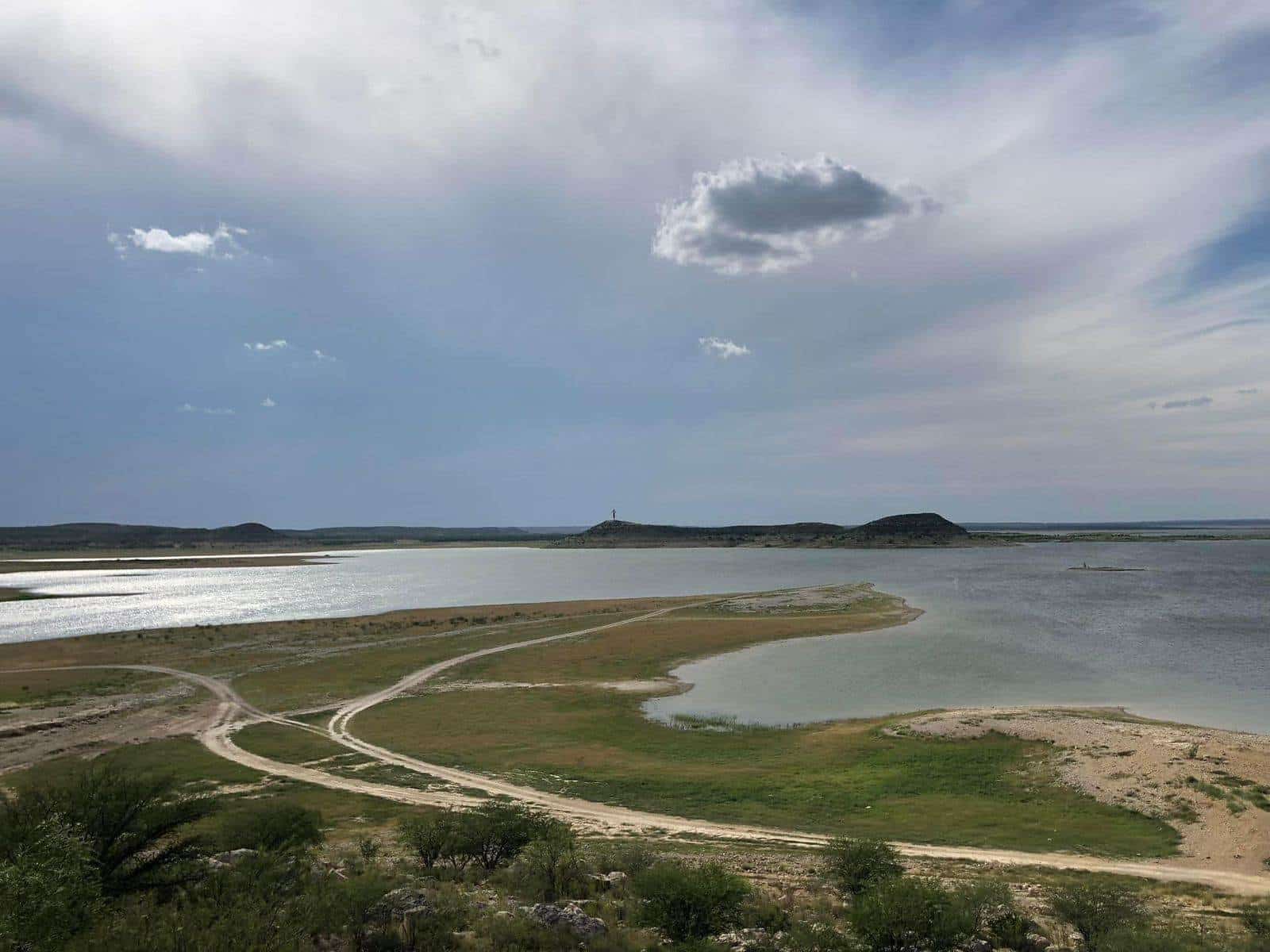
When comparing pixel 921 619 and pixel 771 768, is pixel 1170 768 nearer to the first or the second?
pixel 771 768

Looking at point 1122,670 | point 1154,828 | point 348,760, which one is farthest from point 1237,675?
point 348,760

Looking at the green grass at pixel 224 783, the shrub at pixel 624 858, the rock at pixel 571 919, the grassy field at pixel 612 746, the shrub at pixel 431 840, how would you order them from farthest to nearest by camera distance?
the grassy field at pixel 612 746 → the green grass at pixel 224 783 → the shrub at pixel 431 840 → the shrub at pixel 624 858 → the rock at pixel 571 919

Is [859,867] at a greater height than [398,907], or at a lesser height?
lesser

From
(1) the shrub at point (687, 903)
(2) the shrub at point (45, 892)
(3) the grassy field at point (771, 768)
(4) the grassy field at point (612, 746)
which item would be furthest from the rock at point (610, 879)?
(2) the shrub at point (45, 892)

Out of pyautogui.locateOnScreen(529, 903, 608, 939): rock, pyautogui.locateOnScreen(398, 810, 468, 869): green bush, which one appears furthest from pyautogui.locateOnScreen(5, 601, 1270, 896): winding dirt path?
pyautogui.locateOnScreen(529, 903, 608, 939): rock

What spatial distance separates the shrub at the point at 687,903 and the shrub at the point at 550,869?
185cm

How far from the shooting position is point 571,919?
12.2 meters

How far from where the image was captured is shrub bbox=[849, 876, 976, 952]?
37.1ft

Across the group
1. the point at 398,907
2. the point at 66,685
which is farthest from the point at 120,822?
the point at 66,685

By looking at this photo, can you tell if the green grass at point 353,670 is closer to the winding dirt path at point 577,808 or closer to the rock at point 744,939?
the winding dirt path at point 577,808

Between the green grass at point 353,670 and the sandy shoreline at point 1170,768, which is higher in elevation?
the sandy shoreline at point 1170,768

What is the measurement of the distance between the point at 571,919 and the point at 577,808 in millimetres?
10001

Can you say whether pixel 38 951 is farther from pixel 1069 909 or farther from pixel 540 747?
pixel 540 747

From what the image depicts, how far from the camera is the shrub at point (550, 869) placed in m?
14.0
